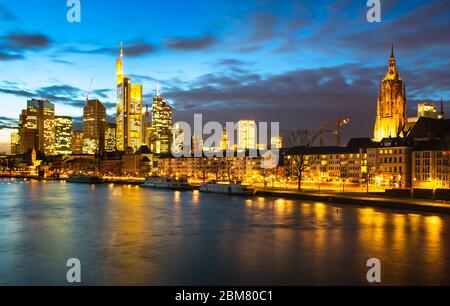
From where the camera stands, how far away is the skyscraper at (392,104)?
471 feet

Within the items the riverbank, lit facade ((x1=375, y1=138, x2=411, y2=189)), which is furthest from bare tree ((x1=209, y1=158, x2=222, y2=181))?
the riverbank

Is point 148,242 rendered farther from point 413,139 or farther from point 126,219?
point 413,139

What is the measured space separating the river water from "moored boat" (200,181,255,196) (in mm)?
30454

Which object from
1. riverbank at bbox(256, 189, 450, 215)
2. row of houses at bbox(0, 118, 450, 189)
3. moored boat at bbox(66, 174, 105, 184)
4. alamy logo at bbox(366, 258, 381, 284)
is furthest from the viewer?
moored boat at bbox(66, 174, 105, 184)

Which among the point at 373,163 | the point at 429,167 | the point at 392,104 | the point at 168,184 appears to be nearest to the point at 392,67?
the point at 392,104

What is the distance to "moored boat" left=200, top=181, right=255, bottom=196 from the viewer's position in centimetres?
8150

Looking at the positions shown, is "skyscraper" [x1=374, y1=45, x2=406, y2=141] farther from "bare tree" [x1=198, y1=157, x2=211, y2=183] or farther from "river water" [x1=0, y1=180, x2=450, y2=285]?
"river water" [x1=0, y1=180, x2=450, y2=285]

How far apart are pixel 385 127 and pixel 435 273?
129 metres

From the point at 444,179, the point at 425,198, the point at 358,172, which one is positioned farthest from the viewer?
the point at 358,172

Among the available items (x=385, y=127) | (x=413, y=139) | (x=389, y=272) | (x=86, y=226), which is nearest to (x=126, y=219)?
(x=86, y=226)

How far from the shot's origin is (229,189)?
280 ft

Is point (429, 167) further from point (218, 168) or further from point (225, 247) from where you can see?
point (225, 247)

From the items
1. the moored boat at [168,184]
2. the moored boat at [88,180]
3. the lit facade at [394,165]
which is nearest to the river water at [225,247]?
the lit facade at [394,165]

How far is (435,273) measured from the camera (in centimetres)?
2331
